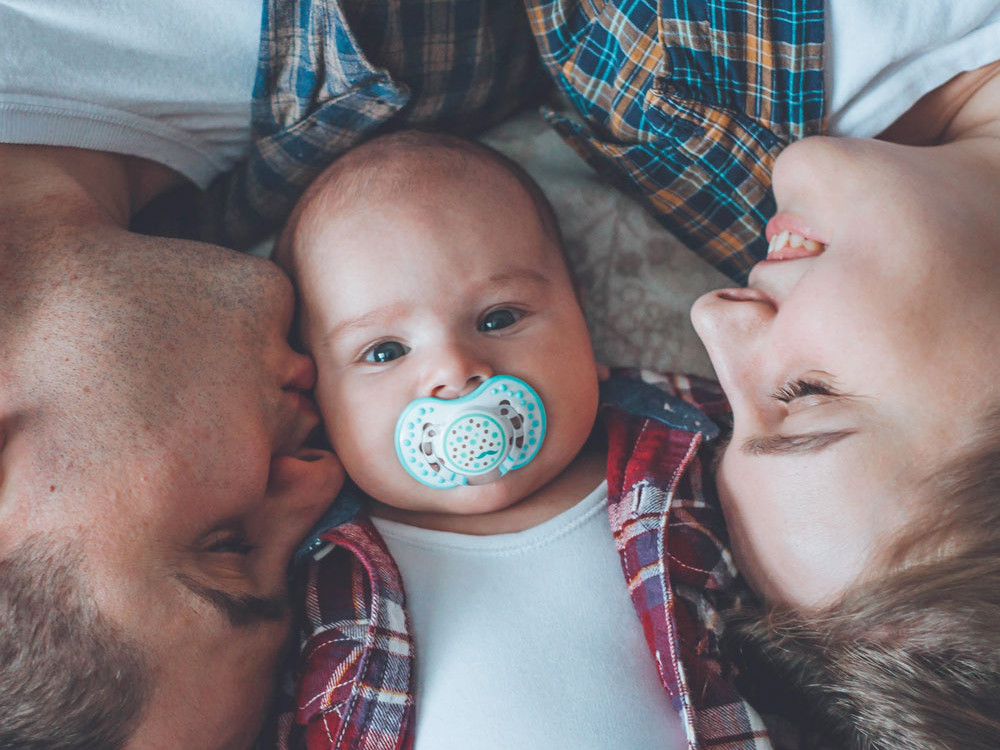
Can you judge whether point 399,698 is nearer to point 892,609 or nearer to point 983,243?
point 892,609

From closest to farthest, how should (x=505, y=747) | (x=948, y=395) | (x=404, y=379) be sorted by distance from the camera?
1. (x=948, y=395)
2. (x=505, y=747)
3. (x=404, y=379)

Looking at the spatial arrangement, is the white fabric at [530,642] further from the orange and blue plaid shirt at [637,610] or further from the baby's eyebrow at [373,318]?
the baby's eyebrow at [373,318]

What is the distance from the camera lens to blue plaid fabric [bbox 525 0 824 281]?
1.23 m

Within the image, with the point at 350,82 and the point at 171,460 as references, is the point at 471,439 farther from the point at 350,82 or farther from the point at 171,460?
the point at 350,82

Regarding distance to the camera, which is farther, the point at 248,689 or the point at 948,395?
the point at 248,689

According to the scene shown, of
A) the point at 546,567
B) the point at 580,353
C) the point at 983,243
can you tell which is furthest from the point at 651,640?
the point at 983,243

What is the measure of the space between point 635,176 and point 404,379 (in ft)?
1.94

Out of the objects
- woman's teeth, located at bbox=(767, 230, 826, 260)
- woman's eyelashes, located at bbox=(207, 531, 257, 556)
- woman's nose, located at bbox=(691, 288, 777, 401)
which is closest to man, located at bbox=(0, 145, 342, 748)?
woman's eyelashes, located at bbox=(207, 531, 257, 556)

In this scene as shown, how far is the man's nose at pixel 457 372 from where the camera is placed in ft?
3.83

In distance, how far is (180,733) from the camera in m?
1.00

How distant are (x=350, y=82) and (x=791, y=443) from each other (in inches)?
33.4

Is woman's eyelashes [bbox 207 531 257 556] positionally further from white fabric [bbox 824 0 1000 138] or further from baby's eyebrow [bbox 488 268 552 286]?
white fabric [bbox 824 0 1000 138]

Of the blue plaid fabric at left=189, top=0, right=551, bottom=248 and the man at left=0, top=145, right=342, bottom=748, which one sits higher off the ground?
the blue plaid fabric at left=189, top=0, right=551, bottom=248

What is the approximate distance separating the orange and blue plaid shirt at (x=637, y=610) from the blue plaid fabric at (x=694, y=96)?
384 mm
